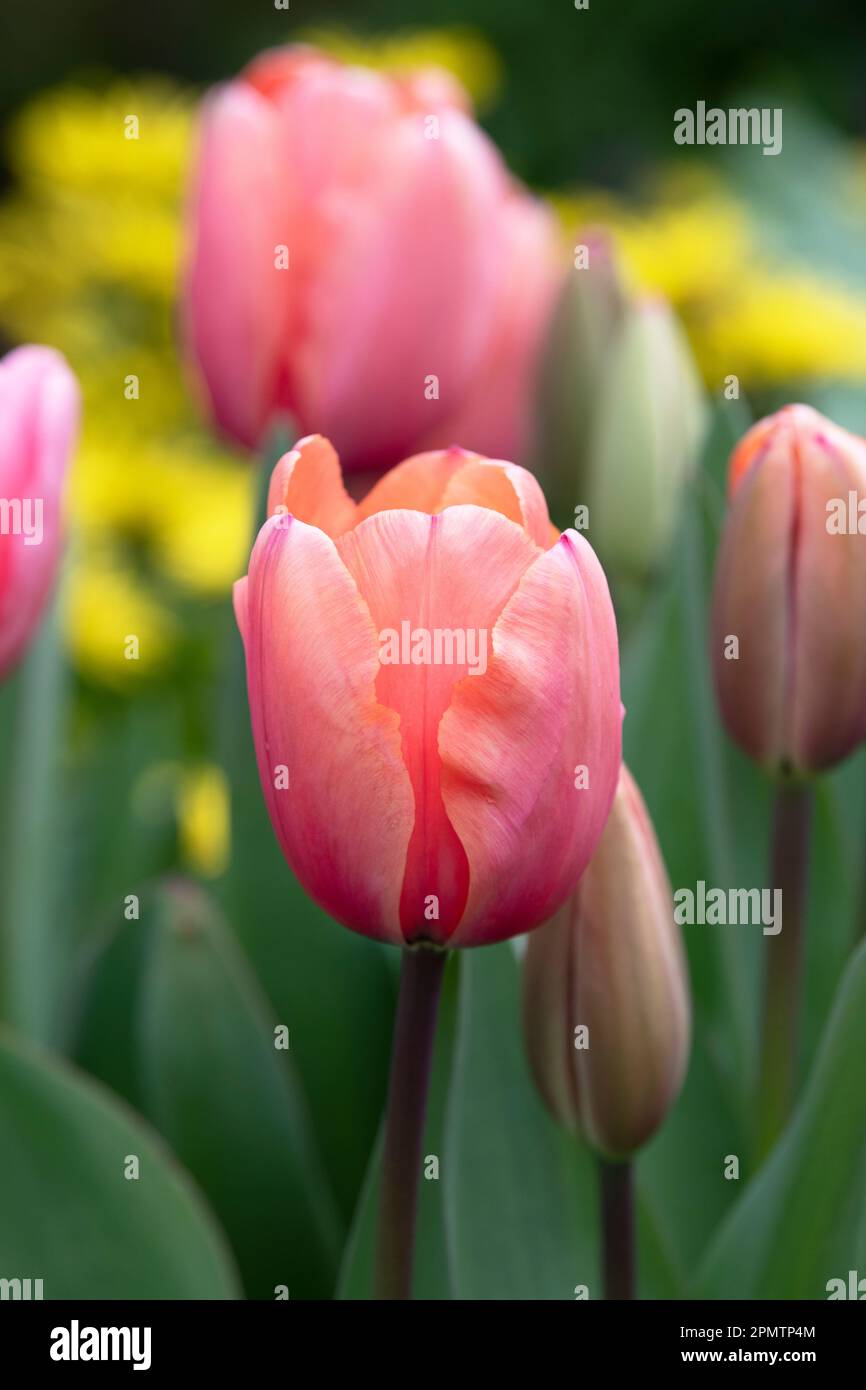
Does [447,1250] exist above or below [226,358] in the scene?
below

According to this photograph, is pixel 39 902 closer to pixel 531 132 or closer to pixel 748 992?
pixel 748 992

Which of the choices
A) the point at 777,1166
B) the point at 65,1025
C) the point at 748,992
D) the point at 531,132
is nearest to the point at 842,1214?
the point at 777,1166

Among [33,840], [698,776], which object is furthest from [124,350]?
[698,776]

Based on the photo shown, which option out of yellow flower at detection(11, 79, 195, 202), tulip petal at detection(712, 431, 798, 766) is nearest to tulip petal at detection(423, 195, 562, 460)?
tulip petal at detection(712, 431, 798, 766)

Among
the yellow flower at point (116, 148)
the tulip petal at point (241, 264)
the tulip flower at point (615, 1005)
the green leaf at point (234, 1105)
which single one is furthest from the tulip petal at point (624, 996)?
the yellow flower at point (116, 148)

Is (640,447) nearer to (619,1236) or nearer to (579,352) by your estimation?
(579,352)

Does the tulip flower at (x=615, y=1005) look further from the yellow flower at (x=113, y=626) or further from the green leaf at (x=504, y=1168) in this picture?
the yellow flower at (x=113, y=626)

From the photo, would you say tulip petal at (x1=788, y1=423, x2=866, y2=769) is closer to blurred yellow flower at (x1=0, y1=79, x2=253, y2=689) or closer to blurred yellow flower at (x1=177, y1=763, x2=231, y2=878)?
blurred yellow flower at (x1=177, y1=763, x2=231, y2=878)
